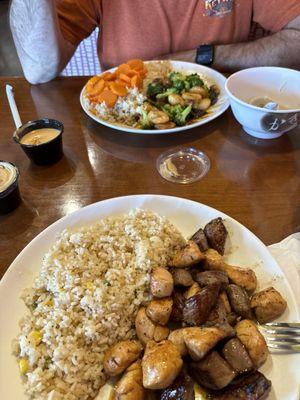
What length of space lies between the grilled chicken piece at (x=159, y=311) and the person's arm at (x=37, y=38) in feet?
5.12

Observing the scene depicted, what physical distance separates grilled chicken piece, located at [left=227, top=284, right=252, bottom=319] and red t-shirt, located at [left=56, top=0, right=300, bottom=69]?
70.2 inches

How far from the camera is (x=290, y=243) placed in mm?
1170

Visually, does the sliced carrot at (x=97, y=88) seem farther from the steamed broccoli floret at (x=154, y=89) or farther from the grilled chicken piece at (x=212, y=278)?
the grilled chicken piece at (x=212, y=278)

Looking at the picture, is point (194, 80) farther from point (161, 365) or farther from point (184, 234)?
point (161, 365)

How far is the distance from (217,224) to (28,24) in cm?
162

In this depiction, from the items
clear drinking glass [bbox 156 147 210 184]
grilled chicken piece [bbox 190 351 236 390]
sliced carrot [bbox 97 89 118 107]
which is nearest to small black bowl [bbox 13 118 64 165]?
sliced carrot [bbox 97 89 118 107]

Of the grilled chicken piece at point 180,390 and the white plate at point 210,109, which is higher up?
the white plate at point 210,109

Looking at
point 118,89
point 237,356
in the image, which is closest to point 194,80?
point 118,89

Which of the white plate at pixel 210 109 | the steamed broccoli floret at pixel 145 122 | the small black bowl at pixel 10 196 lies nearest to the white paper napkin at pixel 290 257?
the white plate at pixel 210 109

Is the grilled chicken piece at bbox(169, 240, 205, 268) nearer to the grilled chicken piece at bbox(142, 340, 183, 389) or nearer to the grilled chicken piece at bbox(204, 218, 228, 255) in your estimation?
the grilled chicken piece at bbox(204, 218, 228, 255)

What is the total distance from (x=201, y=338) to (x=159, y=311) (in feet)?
0.44

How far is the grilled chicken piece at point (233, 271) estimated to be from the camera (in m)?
1.03

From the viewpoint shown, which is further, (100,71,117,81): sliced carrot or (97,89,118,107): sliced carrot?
(100,71,117,81): sliced carrot

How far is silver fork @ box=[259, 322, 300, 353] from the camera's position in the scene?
903 millimetres
